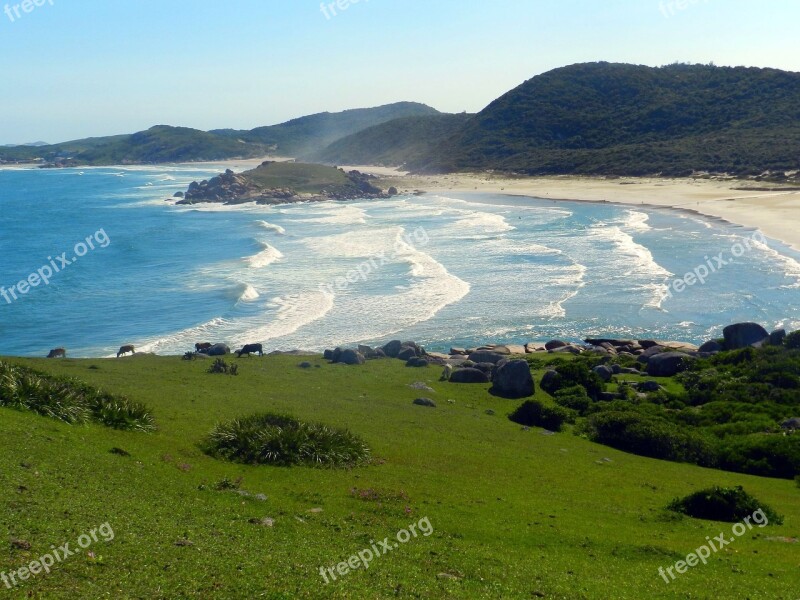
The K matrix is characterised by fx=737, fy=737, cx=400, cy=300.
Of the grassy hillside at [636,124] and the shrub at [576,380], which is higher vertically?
the grassy hillside at [636,124]

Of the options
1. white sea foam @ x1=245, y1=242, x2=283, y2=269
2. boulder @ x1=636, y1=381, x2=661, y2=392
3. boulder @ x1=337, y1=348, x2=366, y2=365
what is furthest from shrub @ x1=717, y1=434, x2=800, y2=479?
white sea foam @ x1=245, y1=242, x2=283, y2=269

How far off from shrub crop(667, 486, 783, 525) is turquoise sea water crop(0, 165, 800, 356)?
21402 mm

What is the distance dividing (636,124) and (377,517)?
141965mm

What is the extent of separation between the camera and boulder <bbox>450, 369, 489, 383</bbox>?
88.7ft

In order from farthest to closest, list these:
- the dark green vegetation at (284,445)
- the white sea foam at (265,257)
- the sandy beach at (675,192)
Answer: the sandy beach at (675,192) → the white sea foam at (265,257) → the dark green vegetation at (284,445)

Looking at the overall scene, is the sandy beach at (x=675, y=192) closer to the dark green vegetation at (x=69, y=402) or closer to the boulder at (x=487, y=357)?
the boulder at (x=487, y=357)

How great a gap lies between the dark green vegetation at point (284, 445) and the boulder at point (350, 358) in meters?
12.4

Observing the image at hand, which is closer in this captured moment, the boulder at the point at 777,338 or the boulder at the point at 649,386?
the boulder at the point at 649,386

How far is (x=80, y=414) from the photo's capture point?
53.3 feet

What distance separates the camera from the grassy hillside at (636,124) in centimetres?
10931

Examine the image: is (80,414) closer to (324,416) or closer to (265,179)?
(324,416)

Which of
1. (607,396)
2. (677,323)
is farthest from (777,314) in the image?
(607,396)

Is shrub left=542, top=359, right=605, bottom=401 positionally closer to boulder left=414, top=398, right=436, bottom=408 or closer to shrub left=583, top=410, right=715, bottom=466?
shrub left=583, top=410, right=715, bottom=466

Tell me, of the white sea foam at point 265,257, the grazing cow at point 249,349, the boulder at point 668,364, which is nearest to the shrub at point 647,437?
the boulder at point 668,364
